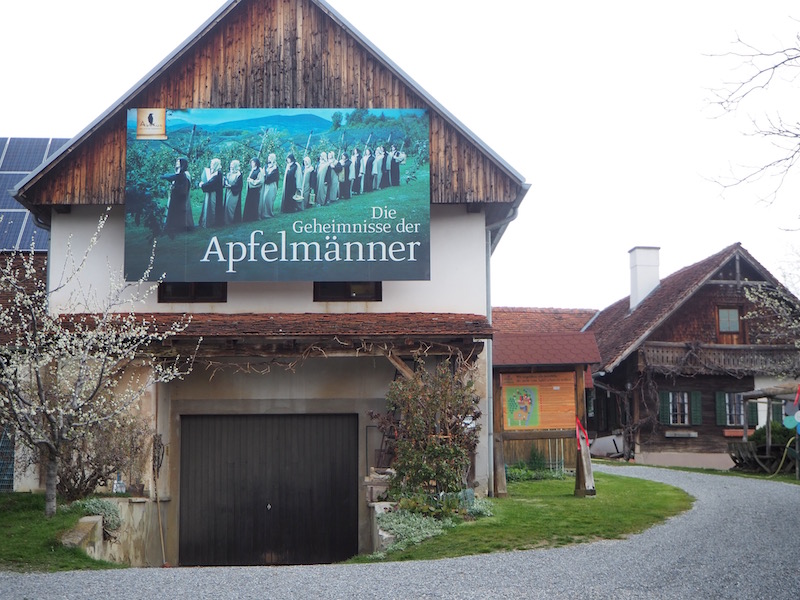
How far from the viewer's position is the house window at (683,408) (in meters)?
33.7

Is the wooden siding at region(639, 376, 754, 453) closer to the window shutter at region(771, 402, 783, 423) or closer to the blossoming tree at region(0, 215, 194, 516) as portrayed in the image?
the window shutter at region(771, 402, 783, 423)

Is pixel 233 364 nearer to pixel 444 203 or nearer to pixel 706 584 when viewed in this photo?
pixel 444 203

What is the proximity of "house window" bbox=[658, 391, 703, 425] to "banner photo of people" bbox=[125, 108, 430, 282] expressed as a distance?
17546mm

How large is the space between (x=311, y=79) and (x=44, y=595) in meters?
11.9

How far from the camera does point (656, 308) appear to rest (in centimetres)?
3456

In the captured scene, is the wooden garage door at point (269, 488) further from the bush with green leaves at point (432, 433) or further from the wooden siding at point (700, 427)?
the wooden siding at point (700, 427)

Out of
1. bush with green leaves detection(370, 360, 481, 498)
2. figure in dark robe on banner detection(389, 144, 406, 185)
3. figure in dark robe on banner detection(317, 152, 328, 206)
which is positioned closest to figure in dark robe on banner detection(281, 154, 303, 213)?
figure in dark robe on banner detection(317, 152, 328, 206)

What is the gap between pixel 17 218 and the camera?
77.3ft

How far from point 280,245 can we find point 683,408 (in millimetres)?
19551

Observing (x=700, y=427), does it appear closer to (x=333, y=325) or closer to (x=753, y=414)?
(x=753, y=414)

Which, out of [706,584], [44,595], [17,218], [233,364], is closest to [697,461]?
[233,364]

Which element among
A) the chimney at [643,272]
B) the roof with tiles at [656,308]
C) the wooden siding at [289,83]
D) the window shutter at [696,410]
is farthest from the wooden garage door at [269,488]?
the chimney at [643,272]

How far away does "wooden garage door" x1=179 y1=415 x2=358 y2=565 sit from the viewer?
19797mm

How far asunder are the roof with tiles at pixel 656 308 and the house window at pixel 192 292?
652 inches
